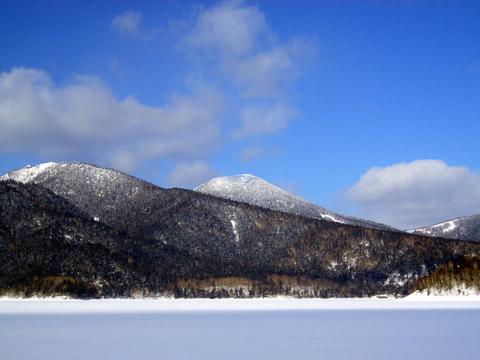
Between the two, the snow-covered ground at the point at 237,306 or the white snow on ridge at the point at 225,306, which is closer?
the white snow on ridge at the point at 225,306

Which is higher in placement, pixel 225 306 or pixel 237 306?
pixel 225 306

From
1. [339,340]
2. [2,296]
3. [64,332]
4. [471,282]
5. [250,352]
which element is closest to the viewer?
[250,352]

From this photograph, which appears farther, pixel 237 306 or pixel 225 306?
pixel 237 306

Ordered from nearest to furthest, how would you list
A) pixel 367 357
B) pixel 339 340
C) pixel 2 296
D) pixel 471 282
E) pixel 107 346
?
1. pixel 367 357
2. pixel 107 346
3. pixel 339 340
4. pixel 471 282
5. pixel 2 296

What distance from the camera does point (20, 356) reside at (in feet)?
102

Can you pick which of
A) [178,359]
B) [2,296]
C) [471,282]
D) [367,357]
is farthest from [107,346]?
[2,296]

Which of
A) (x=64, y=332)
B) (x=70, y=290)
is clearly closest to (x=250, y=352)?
(x=64, y=332)

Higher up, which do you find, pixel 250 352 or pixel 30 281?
pixel 30 281

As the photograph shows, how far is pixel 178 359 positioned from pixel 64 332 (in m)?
20.2

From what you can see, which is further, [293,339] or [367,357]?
[293,339]

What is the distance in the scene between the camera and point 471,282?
14325 cm

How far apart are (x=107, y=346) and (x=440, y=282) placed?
124m

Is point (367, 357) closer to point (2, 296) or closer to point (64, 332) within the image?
point (64, 332)

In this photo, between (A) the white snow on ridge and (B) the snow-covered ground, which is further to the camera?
(B) the snow-covered ground
